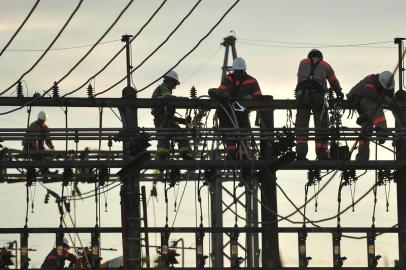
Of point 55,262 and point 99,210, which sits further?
point 55,262

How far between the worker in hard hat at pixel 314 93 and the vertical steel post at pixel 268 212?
0.57 meters

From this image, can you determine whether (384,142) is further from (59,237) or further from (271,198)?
(59,237)

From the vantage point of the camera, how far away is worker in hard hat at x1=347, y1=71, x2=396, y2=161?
2701 centimetres

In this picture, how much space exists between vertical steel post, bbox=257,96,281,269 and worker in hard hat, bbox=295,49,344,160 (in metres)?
0.57

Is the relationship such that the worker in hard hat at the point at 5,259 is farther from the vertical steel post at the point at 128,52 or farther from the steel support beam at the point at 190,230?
the vertical steel post at the point at 128,52

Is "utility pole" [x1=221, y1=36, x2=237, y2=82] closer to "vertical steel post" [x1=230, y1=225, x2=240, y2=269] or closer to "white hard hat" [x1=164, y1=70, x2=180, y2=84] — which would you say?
"white hard hat" [x1=164, y1=70, x2=180, y2=84]

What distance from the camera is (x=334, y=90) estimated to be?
26719 millimetres

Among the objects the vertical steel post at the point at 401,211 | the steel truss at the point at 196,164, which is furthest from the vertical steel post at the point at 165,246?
the vertical steel post at the point at 401,211

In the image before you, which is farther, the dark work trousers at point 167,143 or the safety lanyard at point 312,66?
the dark work trousers at point 167,143

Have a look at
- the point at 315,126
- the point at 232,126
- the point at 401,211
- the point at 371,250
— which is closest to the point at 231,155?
the point at 232,126

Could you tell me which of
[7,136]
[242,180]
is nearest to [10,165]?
[7,136]

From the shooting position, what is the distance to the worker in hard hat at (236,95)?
2653 centimetres

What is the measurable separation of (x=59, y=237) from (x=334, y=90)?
5.18m

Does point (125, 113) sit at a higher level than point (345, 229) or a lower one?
higher
